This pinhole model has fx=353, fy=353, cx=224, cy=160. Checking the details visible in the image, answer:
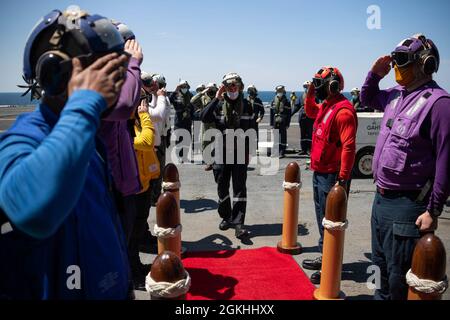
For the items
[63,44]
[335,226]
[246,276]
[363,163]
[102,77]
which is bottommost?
[246,276]

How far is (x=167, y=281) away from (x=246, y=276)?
2.60 metres

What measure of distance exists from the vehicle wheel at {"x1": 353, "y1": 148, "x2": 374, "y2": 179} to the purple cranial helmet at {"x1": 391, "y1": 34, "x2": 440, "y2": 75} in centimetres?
650

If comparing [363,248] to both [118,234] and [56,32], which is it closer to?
[118,234]

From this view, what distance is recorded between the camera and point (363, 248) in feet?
17.3

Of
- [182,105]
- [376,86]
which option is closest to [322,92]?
[376,86]

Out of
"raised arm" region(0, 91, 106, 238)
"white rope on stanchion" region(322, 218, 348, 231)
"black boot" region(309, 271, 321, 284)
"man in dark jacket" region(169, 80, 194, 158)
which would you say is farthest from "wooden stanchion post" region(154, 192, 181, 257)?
"man in dark jacket" region(169, 80, 194, 158)

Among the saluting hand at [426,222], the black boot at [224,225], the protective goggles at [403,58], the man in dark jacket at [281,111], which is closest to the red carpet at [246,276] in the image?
the black boot at [224,225]

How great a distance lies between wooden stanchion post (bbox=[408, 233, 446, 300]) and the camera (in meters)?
2.14

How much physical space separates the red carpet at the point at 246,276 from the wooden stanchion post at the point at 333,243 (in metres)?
0.33

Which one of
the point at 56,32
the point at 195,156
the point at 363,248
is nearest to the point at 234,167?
the point at 363,248

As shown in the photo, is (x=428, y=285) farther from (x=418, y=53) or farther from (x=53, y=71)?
(x=53, y=71)

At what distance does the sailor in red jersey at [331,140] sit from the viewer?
4.11 meters

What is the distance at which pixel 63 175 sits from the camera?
3.48 feet

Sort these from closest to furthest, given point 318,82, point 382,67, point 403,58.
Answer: point 403,58 < point 382,67 < point 318,82
